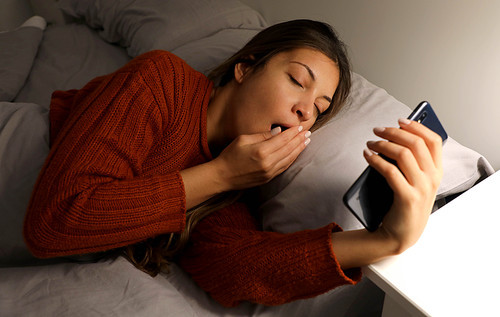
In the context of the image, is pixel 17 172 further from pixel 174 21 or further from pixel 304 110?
pixel 174 21

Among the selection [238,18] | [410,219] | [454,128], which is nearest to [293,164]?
[410,219]

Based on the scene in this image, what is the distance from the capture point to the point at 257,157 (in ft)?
2.72

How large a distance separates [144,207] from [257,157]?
23cm

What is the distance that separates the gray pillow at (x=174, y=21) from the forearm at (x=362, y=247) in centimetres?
99

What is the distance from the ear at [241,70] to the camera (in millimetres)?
996

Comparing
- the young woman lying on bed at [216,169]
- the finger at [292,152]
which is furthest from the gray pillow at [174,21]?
the finger at [292,152]

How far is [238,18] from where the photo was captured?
4.83 ft

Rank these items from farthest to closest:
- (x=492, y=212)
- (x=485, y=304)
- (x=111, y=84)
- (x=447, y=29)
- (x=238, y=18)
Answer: (x=238, y=18)
(x=447, y=29)
(x=111, y=84)
(x=492, y=212)
(x=485, y=304)

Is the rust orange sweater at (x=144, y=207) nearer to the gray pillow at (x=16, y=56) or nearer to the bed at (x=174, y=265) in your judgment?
the bed at (x=174, y=265)

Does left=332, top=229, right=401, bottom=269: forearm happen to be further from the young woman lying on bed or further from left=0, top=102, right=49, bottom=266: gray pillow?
left=0, top=102, right=49, bottom=266: gray pillow

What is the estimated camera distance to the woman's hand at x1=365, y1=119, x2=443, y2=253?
59cm

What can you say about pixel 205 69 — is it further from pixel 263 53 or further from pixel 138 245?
pixel 138 245

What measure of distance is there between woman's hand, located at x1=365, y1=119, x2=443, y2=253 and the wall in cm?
43

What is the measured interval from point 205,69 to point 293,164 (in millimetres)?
494
